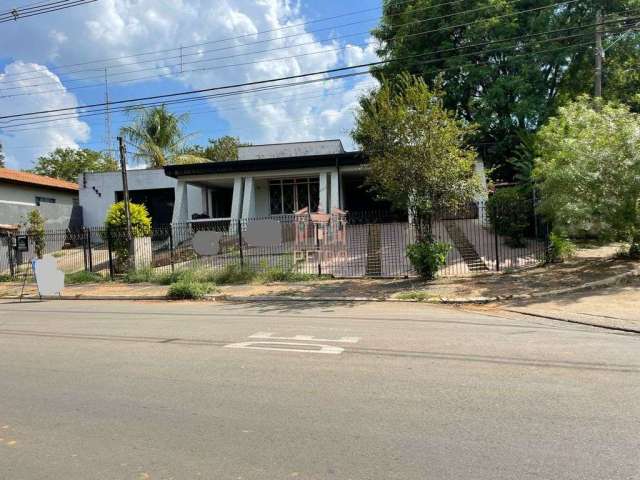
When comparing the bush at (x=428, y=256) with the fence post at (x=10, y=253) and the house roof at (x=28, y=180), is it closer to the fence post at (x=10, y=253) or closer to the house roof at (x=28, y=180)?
the fence post at (x=10, y=253)

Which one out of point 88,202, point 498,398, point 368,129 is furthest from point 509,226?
point 88,202

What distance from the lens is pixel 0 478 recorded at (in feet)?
11.3

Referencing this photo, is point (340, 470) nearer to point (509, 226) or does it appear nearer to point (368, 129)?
point (368, 129)

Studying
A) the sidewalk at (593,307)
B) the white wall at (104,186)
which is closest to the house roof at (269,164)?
the white wall at (104,186)

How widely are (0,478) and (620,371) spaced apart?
5823mm

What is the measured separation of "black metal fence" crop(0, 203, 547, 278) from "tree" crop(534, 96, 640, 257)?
8.74 ft

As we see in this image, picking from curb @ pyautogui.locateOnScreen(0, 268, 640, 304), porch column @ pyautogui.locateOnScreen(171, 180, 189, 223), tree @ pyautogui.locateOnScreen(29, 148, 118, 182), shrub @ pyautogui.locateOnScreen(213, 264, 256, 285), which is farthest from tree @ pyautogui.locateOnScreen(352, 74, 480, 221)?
tree @ pyautogui.locateOnScreen(29, 148, 118, 182)

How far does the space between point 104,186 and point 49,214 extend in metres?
3.80

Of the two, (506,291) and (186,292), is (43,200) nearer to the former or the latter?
(186,292)

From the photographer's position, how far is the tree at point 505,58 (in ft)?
77.5

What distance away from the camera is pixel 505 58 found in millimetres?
24906

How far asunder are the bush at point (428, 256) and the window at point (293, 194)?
45.0 ft

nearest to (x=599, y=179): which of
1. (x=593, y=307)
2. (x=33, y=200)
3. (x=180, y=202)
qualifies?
(x=593, y=307)

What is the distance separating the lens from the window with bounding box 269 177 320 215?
27844 mm
